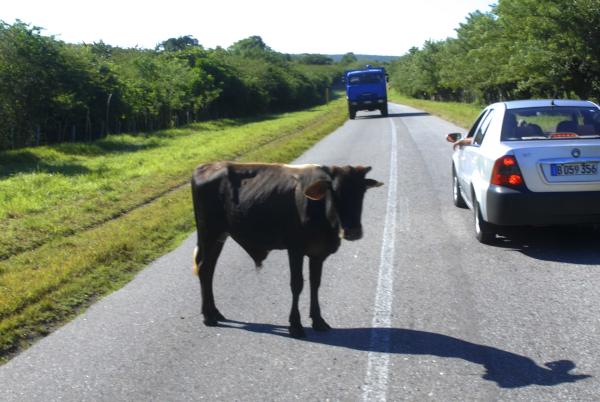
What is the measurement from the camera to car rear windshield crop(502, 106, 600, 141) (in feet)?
29.1

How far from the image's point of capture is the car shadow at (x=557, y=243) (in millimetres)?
8227

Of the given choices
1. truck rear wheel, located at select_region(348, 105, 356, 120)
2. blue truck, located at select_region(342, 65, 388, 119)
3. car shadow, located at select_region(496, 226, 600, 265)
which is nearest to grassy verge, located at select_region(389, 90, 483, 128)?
blue truck, located at select_region(342, 65, 388, 119)

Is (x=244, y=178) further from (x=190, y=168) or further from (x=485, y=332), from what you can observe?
(x=190, y=168)

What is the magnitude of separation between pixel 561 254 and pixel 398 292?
2461 millimetres

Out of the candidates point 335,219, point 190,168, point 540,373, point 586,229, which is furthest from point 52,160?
point 540,373

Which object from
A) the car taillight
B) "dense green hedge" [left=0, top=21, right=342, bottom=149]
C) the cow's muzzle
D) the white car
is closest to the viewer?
the cow's muzzle

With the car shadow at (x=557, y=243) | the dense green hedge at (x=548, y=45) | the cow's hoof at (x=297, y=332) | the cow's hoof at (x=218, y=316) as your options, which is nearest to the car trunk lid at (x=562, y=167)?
the car shadow at (x=557, y=243)

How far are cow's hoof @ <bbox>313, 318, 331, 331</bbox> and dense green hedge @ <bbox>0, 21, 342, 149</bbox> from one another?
66.9ft

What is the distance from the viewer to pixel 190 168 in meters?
18.8

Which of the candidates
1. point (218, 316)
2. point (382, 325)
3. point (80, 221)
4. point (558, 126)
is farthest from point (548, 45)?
point (218, 316)

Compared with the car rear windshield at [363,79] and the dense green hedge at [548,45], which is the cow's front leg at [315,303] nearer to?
the dense green hedge at [548,45]

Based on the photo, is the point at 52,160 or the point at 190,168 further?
the point at 52,160

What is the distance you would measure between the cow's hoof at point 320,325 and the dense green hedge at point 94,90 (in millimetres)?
20377

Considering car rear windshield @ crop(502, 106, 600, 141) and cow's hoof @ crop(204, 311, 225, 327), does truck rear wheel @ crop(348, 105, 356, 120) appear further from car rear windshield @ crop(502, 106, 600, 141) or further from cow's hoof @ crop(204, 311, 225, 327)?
cow's hoof @ crop(204, 311, 225, 327)
